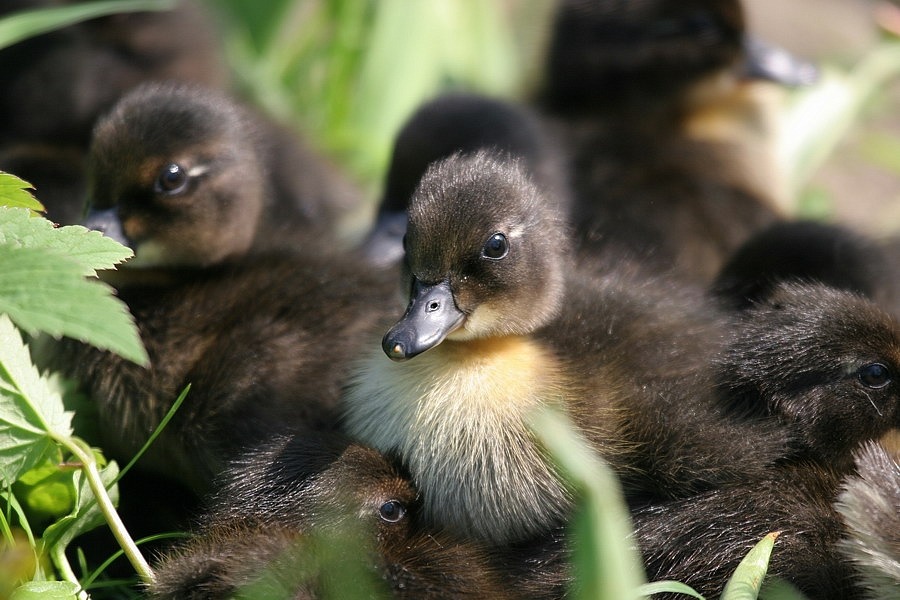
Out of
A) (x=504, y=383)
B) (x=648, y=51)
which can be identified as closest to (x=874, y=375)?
(x=504, y=383)

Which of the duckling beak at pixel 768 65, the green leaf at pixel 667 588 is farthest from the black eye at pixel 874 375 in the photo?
the duckling beak at pixel 768 65

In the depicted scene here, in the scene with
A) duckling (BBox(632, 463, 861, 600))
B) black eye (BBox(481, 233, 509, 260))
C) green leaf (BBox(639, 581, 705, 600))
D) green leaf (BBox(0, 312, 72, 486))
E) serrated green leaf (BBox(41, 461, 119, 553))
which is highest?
black eye (BBox(481, 233, 509, 260))

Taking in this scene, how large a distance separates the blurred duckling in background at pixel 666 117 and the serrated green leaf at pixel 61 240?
1.57 meters

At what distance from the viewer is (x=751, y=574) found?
1.94m

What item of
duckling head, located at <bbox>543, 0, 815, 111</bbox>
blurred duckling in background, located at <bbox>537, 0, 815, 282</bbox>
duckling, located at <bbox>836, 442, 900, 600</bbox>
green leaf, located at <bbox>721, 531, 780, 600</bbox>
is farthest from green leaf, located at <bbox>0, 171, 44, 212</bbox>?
duckling head, located at <bbox>543, 0, 815, 111</bbox>

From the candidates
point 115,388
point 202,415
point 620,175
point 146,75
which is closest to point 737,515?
point 202,415

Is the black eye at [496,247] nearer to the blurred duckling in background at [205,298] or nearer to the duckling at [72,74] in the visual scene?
the blurred duckling in background at [205,298]

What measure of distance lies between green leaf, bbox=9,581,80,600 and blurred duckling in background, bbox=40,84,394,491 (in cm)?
53

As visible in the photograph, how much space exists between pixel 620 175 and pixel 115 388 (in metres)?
1.61

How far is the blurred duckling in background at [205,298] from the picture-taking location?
8.38 ft

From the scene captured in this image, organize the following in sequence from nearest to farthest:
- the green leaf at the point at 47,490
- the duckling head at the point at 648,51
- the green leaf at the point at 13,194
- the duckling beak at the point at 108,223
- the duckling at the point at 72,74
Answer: the green leaf at the point at 13,194 < the green leaf at the point at 47,490 < the duckling beak at the point at 108,223 < the duckling at the point at 72,74 < the duckling head at the point at 648,51

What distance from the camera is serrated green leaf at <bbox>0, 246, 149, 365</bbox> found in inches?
67.7

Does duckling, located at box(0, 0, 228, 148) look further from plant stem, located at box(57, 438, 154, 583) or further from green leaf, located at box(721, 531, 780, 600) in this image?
green leaf, located at box(721, 531, 780, 600)

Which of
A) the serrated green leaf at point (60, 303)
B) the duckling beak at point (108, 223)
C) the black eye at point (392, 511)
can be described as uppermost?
the serrated green leaf at point (60, 303)
